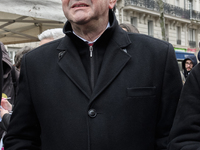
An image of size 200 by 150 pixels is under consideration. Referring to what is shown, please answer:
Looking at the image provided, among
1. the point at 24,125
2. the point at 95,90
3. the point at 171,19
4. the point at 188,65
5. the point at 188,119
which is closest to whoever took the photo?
the point at 188,119

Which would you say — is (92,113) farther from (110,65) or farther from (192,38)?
(192,38)

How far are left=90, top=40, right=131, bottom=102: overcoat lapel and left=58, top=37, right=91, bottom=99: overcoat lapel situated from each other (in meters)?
0.07

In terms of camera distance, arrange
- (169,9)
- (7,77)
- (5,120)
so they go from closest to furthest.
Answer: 1. (5,120)
2. (7,77)
3. (169,9)

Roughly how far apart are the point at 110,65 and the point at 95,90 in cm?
17

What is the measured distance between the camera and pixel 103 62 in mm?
2002

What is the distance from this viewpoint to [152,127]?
6.55 ft

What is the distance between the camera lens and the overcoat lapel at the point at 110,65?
6.38 ft

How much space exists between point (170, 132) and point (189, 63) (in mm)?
7650

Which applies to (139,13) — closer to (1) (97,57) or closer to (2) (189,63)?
(2) (189,63)

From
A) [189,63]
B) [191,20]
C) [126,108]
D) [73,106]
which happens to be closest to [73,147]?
[73,106]

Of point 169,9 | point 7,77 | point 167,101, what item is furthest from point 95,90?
point 169,9

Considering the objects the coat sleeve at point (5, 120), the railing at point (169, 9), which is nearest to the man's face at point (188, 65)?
the coat sleeve at point (5, 120)

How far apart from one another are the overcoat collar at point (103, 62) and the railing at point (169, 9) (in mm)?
24585

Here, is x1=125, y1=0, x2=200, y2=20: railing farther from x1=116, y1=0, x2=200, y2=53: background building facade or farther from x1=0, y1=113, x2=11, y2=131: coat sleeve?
x1=0, y1=113, x2=11, y2=131: coat sleeve
